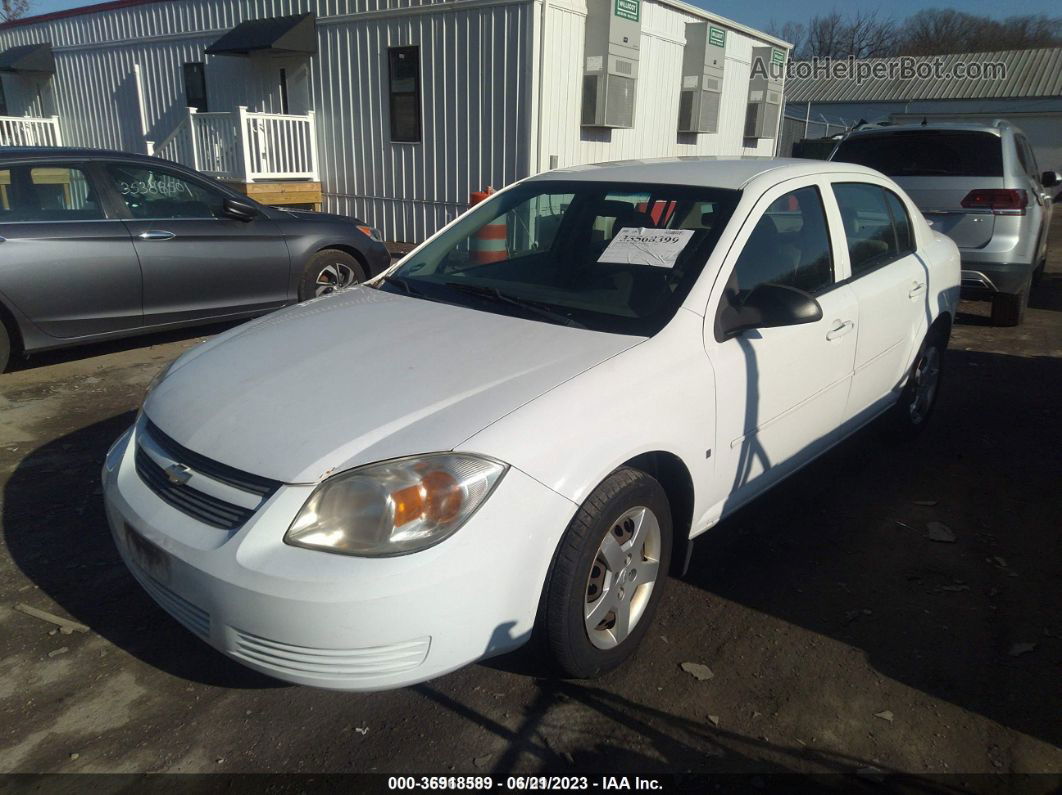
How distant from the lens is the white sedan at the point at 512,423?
7.16 feet

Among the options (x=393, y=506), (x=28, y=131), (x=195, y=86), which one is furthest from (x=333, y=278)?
(x=28, y=131)

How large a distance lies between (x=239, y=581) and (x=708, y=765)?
1477mm

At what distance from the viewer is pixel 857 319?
3727 millimetres

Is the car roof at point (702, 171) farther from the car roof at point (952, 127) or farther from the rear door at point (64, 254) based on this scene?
the car roof at point (952, 127)

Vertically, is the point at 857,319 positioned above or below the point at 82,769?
above

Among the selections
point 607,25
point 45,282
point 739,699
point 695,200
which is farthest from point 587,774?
point 607,25

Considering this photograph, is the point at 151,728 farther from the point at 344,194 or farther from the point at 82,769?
the point at 344,194

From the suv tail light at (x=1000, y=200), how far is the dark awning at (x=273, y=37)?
1057 cm

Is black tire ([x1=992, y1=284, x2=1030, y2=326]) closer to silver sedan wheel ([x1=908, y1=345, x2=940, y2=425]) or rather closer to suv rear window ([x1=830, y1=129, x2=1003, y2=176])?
suv rear window ([x1=830, y1=129, x2=1003, y2=176])

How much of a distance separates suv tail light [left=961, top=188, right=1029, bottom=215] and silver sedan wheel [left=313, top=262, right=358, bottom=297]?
5.87 metres

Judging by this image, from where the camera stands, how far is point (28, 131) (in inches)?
698

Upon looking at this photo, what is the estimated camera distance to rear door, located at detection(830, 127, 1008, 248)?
7.42 meters
